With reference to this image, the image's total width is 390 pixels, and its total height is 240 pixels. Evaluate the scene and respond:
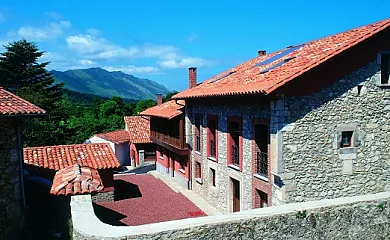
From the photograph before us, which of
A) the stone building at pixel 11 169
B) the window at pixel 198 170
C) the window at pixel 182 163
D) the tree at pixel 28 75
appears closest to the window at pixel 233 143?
the window at pixel 198 170

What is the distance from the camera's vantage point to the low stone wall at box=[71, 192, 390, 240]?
5.01 meters

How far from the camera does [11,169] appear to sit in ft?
30.2

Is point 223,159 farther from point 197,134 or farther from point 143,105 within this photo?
point 143,105

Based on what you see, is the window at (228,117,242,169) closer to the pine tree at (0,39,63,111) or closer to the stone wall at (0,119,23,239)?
the stone wall at (0,119,23,239)

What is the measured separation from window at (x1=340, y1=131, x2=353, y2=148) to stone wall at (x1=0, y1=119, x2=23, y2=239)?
387 inches

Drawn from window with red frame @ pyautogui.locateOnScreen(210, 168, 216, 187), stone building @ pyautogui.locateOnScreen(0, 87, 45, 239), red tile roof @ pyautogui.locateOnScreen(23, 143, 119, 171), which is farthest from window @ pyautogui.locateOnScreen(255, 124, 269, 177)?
stone building @ pyautogui.locateOnScreen(0, 87, 45, 239)

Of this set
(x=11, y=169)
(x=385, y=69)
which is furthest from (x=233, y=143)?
(x=11, y=169)

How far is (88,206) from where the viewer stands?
6.02 m

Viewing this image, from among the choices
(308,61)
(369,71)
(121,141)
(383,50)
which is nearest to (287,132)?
(308,61)

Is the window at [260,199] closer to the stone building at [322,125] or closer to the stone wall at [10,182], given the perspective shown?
the stone building at [322,125]

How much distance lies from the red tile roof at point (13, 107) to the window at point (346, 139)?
924cm

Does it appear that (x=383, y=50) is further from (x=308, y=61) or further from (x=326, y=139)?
(x=326, y=139)

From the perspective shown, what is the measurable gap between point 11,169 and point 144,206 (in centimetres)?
758

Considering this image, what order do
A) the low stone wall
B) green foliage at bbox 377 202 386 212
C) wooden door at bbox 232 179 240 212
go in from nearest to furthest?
the low stone wall, green foliage at bbox 377 202 386 212, wooden door at bbox 232 179 240 212
